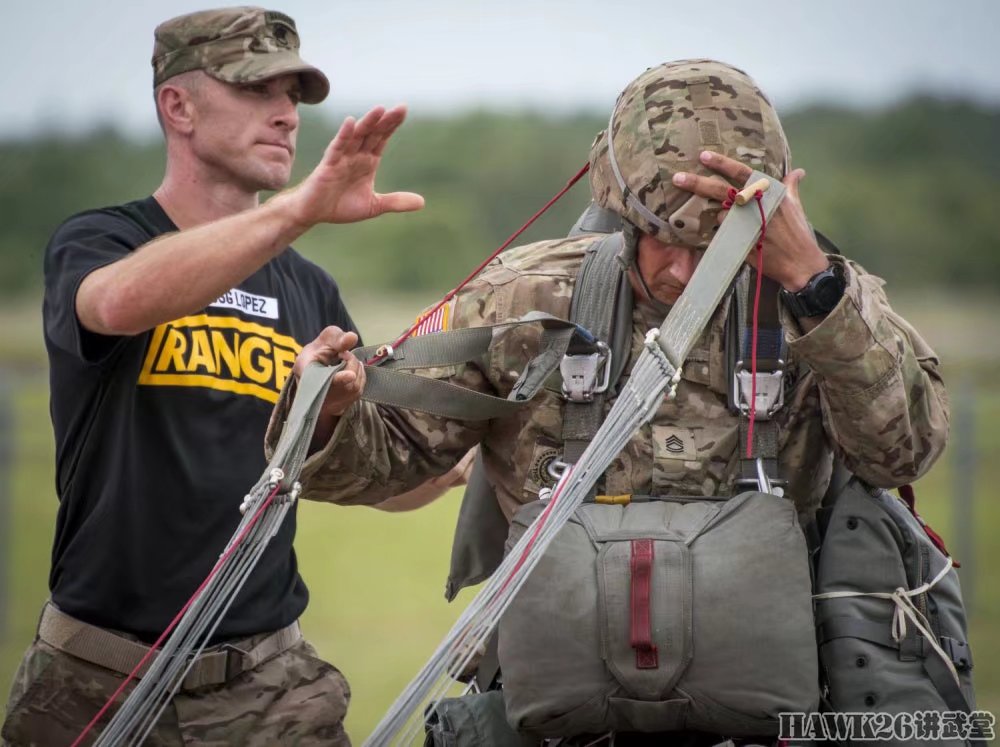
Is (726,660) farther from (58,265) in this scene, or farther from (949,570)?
(58,265)

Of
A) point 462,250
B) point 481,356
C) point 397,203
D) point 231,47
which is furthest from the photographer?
point 462,250

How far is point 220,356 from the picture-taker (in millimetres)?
3699

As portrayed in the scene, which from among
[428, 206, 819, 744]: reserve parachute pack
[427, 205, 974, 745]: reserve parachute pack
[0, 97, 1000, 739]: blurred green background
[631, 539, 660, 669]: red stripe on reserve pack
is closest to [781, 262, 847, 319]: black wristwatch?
[427, 205, 974, 745]: reserve parachute pack

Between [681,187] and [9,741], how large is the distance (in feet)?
7.62

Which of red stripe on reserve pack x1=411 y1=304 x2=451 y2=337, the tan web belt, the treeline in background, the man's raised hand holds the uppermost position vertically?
the man's raised hand

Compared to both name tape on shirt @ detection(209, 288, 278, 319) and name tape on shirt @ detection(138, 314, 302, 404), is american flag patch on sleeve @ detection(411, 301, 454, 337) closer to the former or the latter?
name tape on shirt @ detection(138, 314, 302, 404)

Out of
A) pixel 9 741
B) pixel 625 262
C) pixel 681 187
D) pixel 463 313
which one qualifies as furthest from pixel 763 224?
pixel 9 741

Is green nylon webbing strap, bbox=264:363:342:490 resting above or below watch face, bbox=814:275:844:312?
below

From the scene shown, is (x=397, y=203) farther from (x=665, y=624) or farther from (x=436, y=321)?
(x=665, y=624)

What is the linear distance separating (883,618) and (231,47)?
8.02ft

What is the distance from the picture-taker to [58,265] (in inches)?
137

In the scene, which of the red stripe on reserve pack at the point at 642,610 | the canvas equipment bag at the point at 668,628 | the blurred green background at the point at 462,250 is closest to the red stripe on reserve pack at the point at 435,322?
the canvas equipment bag at the point at 668,628

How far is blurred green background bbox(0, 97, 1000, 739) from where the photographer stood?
11750mm

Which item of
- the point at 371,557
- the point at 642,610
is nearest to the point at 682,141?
the point at 642,610
